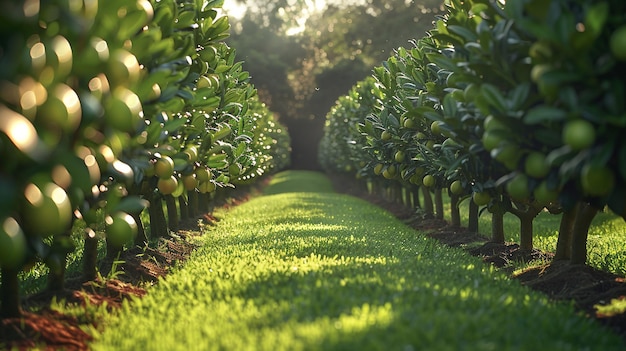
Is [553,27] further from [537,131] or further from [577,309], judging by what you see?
[577,309]

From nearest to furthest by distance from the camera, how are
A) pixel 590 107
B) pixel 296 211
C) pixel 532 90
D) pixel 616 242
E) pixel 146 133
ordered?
pixel 590 107, pixel 532 90, pixel 146 133, pixel 616 242, pixel 296 211

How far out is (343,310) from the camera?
3.87m

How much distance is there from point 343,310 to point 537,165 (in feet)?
5.04

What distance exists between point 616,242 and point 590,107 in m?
6.25

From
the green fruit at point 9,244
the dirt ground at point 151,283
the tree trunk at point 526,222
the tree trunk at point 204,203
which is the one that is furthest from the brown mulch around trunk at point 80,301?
the tree trunk at point 204,203

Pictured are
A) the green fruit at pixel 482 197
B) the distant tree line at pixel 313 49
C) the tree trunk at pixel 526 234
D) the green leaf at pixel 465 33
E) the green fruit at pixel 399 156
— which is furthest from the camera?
the distant tree line at pixel 313 49

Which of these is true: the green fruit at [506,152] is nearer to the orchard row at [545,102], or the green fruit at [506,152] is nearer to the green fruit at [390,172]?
the orchard row at [545,102]

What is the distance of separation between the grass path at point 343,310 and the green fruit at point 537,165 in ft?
3.00

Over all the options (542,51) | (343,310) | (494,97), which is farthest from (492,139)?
(343,310)

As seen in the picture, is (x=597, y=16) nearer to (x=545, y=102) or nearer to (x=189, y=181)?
(x=545, y=102)

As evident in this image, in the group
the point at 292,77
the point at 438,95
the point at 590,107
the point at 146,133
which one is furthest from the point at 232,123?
the point at 292,77

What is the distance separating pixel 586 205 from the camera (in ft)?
19.2

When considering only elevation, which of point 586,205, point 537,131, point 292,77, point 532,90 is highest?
point 292,77

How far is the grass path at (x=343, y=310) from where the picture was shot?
3387 millimetres
